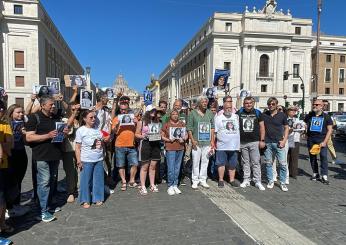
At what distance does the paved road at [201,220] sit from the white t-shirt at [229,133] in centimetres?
95

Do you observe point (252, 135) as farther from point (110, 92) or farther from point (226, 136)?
point (110, 92)

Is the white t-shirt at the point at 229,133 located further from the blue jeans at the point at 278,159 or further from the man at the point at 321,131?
the man at the point at 321,131

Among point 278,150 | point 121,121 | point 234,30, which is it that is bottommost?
point 278,150

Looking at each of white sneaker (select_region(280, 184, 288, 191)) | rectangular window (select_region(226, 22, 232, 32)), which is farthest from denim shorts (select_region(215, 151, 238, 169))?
rectangular window (select_region(226, 22, 232, 32))

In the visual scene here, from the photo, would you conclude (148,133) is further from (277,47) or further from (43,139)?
(277,47)

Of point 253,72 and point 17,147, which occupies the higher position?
point 253,72

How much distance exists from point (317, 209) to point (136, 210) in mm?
3102

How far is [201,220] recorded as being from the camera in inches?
185

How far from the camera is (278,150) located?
666 centimetres

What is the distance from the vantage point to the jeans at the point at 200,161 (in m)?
6.59

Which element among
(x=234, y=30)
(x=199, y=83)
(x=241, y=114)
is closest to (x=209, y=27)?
(x=234, y=30)

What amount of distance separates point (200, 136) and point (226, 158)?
82 centimetres

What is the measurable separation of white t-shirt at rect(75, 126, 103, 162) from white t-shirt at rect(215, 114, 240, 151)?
2.65m

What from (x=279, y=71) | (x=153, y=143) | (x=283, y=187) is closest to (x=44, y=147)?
(x=153, y=143)
